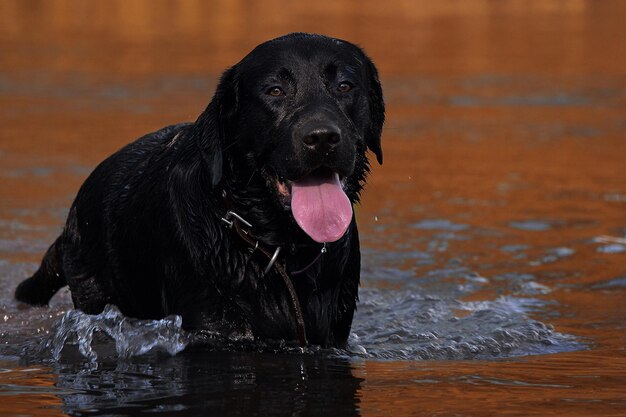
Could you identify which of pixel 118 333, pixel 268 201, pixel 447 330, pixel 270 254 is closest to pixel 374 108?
pixel 268 201

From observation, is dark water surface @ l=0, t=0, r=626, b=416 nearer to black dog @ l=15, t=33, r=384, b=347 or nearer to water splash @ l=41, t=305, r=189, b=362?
water splash @ l=41, t=305, r=189, b=362

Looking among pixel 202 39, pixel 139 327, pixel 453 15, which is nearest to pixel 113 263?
pixel 139 327

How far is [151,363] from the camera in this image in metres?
5.89

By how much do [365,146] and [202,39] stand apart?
1897 centimetres

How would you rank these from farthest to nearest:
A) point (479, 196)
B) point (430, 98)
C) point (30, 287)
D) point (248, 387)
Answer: point (430, 98) < point (479, 196) < point (30, 287) < point (248, 387)

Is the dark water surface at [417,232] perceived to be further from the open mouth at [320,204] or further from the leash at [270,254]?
the open mouth at [320,204]

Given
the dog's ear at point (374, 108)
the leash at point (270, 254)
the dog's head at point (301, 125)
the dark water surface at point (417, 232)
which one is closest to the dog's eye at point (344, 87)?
the dog's head at point (301, 125)

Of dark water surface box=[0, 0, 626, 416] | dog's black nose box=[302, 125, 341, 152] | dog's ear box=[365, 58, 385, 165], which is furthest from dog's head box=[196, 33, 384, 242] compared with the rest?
dark water surface box=[0, 0, 626, 416]

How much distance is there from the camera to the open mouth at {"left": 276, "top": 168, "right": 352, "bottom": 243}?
213 inches

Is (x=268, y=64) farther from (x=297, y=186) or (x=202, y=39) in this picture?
(x=202, y=39)

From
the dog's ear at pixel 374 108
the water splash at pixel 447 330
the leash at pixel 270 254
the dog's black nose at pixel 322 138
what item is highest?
the dog's ear at pixel 374 108

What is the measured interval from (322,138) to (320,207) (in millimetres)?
333

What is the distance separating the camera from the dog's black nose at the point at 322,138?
5.27 m

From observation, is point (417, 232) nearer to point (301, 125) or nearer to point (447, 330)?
point (447, 330)
